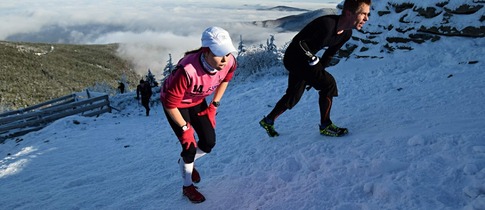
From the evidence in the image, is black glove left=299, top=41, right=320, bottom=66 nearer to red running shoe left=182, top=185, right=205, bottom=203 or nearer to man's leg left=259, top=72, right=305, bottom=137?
man's leg left=259, top=72, right=305, bottom=137

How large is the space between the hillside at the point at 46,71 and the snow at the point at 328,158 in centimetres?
8232

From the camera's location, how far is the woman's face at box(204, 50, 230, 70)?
3025mm

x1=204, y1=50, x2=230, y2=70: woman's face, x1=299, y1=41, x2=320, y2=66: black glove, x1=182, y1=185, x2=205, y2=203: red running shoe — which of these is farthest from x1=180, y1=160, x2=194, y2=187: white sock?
x1=299, y1=41, x2=320, y2=66: black glove

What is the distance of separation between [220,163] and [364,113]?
267 cm

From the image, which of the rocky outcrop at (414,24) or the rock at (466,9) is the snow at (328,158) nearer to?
the rocky outcrop at (414,24)

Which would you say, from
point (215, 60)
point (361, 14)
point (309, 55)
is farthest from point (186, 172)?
point (361, 14)

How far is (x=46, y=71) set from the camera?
115875 millimetres

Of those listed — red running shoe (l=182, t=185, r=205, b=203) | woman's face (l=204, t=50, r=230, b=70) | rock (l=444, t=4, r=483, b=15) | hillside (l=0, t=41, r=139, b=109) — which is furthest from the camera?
hillside (l=0, t=41, r=139, b=109)

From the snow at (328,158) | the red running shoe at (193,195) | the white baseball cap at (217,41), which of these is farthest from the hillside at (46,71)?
the white baseball cap at (217,41)

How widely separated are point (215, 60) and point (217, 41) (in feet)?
0.66

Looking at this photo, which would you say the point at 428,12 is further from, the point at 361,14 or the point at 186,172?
the point at 186,172

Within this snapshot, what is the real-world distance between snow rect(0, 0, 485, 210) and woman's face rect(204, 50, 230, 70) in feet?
4.84

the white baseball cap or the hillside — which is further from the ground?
the white baseball cap

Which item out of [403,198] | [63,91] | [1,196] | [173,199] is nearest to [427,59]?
[403,198]
